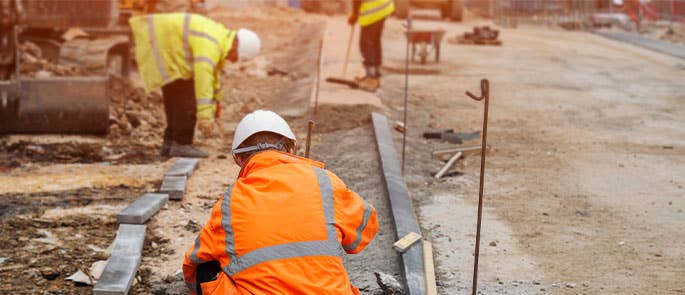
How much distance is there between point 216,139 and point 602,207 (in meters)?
4.40

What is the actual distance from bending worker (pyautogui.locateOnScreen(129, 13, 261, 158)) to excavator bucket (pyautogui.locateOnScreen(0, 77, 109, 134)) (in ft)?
4.62

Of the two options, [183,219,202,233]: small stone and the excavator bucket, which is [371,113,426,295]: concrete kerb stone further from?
the excavator bucket

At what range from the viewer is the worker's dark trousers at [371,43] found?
1270cm

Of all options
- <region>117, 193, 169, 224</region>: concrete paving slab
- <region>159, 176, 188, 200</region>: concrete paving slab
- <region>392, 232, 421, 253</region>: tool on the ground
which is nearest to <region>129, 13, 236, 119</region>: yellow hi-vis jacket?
<region>159, 176, 188, 200</region>: concrete paving slab

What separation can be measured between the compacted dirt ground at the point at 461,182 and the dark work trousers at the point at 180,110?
339 millimetres

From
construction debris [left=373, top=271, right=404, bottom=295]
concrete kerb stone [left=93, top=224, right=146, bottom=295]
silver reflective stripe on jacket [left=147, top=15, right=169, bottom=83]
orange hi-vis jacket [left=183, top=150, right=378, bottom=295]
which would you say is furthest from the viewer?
silver reflective stripe on jacket [left=147, top=15, right=169, bottom=83]

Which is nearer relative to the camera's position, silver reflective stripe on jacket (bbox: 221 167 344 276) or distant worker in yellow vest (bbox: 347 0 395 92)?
silver reflective stripe on jacket (bbox: 221 167 344 276)

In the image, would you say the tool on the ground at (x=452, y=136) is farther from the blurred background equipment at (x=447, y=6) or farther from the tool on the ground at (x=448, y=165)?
the blurred background equipment at (x=447, y=6)

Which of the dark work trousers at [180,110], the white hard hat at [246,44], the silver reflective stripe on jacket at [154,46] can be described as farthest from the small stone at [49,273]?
the white hard hat at [246,44]

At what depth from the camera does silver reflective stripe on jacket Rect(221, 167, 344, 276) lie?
11.8 ft

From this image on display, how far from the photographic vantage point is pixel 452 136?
31.9 feet

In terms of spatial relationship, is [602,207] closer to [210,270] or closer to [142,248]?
[142,248]

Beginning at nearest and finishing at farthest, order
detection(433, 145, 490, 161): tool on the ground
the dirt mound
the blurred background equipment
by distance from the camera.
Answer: detection(433, 145, 490, 161): tool on the ground
the dirt mound
the blurred background equipment

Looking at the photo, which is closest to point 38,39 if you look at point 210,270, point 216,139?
point 216,139
